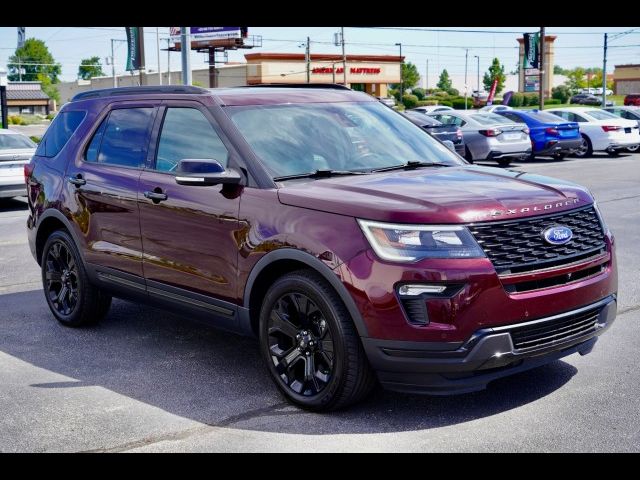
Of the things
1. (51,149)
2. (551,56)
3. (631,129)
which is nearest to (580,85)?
(551,56)

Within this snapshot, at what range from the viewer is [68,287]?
6930 mm

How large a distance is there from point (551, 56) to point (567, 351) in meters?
109

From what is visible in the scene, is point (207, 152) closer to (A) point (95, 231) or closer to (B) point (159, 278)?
(B) point (159, 278)

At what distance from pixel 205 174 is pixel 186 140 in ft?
2.44

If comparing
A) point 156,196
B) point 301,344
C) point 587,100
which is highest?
point 156,196

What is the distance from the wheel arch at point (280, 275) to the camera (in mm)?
4465

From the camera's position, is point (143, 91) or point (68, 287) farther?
point (68, 287)

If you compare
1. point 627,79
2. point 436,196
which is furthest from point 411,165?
point 627,79

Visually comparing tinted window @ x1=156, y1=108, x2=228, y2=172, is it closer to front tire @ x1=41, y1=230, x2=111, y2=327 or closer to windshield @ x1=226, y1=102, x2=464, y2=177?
windshield @ x1=226, y1=102, x2=464, y2=177

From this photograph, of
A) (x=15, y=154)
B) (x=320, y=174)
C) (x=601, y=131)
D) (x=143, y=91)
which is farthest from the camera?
(x=601, y=131)

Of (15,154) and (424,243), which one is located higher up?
(424,243)

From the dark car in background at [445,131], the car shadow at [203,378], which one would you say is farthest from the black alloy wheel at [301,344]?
the dark car in background at [445,131]

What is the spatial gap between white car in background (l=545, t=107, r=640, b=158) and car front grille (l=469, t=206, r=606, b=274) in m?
22.6

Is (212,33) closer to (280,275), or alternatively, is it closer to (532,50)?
(532,50)
